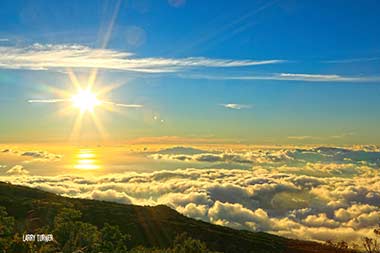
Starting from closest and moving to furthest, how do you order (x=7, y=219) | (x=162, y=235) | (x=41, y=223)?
(x=7, y=219), (x=41, y=223), (x=162, y=235)

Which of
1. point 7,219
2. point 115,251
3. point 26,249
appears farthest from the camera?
point 115,251

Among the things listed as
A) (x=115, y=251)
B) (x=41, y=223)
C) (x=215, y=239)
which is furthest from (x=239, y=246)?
(x=115, y=251)

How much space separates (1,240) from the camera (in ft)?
188

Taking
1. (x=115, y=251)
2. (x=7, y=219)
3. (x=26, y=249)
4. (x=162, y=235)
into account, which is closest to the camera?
(x=26, y=249)

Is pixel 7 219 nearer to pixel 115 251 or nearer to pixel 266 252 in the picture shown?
pixel 115 251

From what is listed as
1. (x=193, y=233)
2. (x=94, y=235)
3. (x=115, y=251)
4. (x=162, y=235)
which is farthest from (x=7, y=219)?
(x=193, y=233)

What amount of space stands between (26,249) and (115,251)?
1957 cm

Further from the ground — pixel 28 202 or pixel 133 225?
pixel 28 202

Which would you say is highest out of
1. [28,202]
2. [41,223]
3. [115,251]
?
[28,202]

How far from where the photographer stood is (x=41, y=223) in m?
145

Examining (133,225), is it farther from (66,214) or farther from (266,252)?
(66,214)

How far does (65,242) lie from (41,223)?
8451 cm

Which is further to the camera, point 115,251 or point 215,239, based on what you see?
point 215,239

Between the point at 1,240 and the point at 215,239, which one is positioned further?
the point at 215,239
